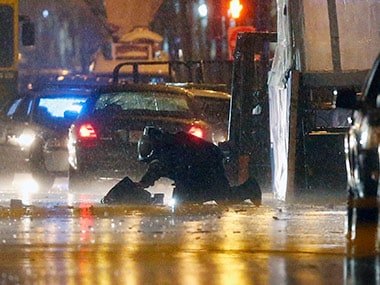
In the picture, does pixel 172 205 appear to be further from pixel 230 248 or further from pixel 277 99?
pixel 230 248

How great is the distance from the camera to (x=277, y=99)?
58.4ft

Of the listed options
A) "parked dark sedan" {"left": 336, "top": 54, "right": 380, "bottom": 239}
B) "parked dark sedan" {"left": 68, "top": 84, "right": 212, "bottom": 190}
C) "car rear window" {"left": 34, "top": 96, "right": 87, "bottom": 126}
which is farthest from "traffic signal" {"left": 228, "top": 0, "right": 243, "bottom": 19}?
"parked dark sedan" {"left": 336, "top": 54, "right": 380, "bottom": 239}

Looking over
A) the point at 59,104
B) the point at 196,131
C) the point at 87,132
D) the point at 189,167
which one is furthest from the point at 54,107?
the point at 189,167

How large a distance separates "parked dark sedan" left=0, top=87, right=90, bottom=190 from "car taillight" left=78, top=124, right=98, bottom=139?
9.13ft

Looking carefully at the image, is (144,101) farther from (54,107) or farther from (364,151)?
(364,151)

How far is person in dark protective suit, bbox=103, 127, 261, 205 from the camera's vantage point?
1530 centimetres

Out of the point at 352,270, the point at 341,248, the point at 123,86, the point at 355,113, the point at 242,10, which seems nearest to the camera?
the point at 352,270

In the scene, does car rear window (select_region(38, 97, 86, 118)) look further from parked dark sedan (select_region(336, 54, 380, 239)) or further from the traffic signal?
parked dark sedan (select_region(336, 54, 380, 239))

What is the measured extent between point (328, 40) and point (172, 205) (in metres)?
2.74

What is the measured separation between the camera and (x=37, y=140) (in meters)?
22.2

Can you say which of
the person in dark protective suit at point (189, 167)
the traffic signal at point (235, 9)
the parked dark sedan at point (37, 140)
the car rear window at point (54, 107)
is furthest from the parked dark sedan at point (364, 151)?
the traffic signal at point (235, 9)

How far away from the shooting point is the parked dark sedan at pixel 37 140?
22.1 metres


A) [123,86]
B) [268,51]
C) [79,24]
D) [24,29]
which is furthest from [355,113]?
[79,24]

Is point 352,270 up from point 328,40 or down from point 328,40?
down
